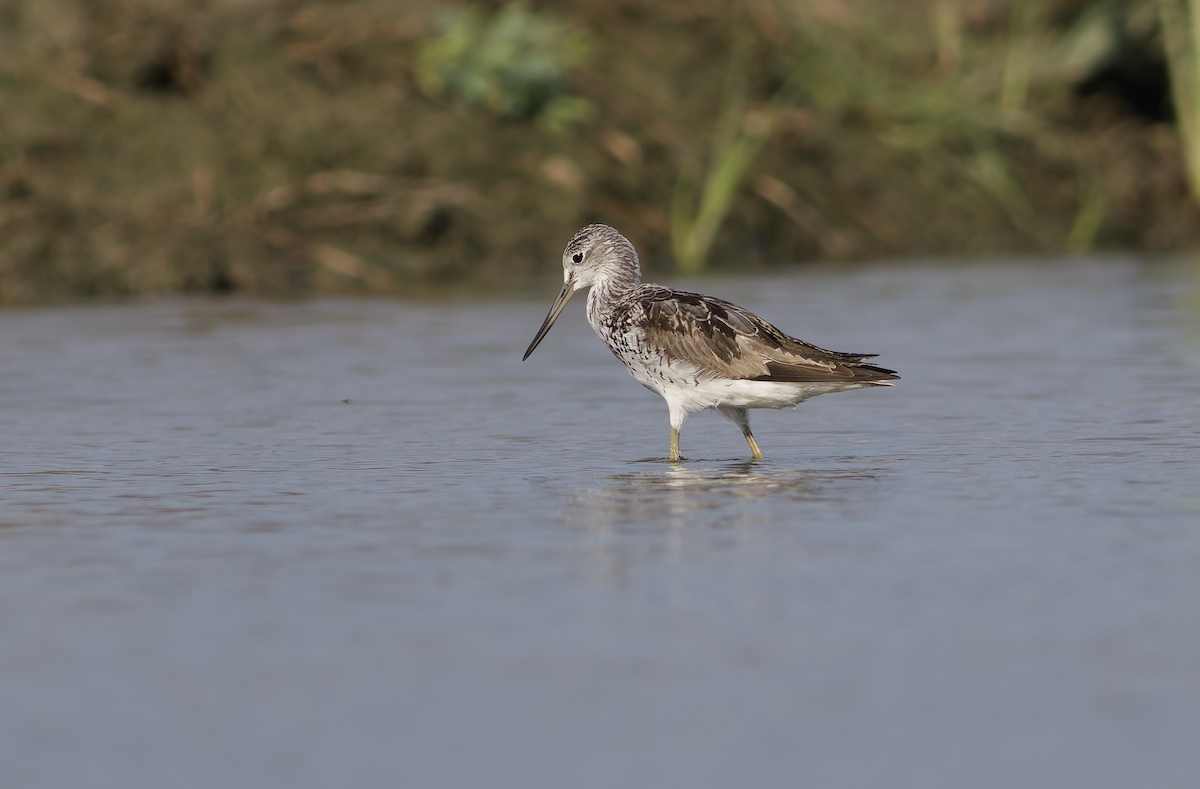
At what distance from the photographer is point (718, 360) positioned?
9789 mm

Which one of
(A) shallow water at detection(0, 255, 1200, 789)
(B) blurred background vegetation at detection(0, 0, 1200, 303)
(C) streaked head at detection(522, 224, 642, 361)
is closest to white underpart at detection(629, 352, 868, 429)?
(A) shallow water at detection(0, 255, 1200, 789)

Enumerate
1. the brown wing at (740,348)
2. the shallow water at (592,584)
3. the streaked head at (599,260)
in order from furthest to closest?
the streaked head at (599,260) < the brown wing at (740,348) < the shallow water at (592,584)

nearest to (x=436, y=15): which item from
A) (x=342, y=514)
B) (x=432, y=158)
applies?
(x=432, y=158)

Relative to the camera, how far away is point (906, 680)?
209 inches

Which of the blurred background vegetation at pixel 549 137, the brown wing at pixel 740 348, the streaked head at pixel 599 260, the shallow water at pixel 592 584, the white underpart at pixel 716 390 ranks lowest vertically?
the shallow water at pixel 592 584

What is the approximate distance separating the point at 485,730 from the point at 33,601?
2272 millimetres

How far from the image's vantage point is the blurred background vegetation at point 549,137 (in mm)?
19344

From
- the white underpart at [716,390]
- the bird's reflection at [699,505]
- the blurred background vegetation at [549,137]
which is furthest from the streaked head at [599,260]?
the blurred background vegetation at [549,137]

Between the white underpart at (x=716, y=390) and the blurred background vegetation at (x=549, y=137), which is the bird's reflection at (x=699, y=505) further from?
the blurred background vegetation at (x=549, y=137)

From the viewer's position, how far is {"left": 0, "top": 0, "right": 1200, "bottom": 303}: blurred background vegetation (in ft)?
63.5

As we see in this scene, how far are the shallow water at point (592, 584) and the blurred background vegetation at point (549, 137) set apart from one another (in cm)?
646

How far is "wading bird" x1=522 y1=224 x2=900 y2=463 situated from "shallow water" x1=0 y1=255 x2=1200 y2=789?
0.37 metres

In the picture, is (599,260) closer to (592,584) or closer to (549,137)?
(592,584)

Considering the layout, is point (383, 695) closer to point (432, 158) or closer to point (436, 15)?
point (432, 158)
